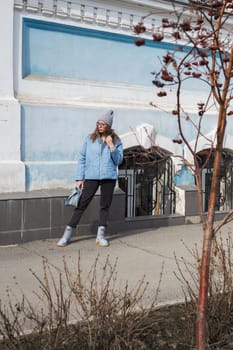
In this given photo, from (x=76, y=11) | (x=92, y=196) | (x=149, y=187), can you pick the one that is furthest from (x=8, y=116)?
(x=149, y=187)

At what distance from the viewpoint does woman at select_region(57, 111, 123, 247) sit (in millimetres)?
5711

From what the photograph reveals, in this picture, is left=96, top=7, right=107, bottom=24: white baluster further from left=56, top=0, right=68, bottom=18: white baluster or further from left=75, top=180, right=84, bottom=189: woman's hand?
left=75, top=180, right=84, bottom=189: woman's hand

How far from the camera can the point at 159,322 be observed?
326cm

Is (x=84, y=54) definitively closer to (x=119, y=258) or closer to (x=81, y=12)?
(x=81, y=12)

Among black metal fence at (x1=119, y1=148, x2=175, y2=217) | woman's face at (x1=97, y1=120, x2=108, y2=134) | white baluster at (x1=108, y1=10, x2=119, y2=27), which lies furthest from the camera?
black metal fence at (x1=119, y1=148, x2=175, y2=217)

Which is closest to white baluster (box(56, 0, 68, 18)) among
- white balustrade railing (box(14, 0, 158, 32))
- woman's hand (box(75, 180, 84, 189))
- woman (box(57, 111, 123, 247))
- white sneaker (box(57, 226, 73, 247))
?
white balustrade railing (box(14, 0, 158, 32))

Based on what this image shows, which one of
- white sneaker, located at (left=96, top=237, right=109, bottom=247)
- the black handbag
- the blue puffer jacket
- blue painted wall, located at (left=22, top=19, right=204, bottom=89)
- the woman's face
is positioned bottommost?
Answer: white sneaker, located at (left=96, top=237, right=109, bottom=247)

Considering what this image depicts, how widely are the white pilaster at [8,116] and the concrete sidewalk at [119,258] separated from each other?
85cm

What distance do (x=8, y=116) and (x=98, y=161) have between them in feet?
4.11

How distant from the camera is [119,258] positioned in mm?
5359

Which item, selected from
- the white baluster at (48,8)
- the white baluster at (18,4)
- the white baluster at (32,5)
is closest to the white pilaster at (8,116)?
the white baluster at (18,4)

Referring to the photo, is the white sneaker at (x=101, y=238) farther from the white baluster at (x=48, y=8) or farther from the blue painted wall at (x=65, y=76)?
the white baluster at (x=48, y=8)

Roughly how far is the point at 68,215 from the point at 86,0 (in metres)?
2.86

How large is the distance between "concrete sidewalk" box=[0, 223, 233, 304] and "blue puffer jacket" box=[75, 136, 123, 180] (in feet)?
2.70
